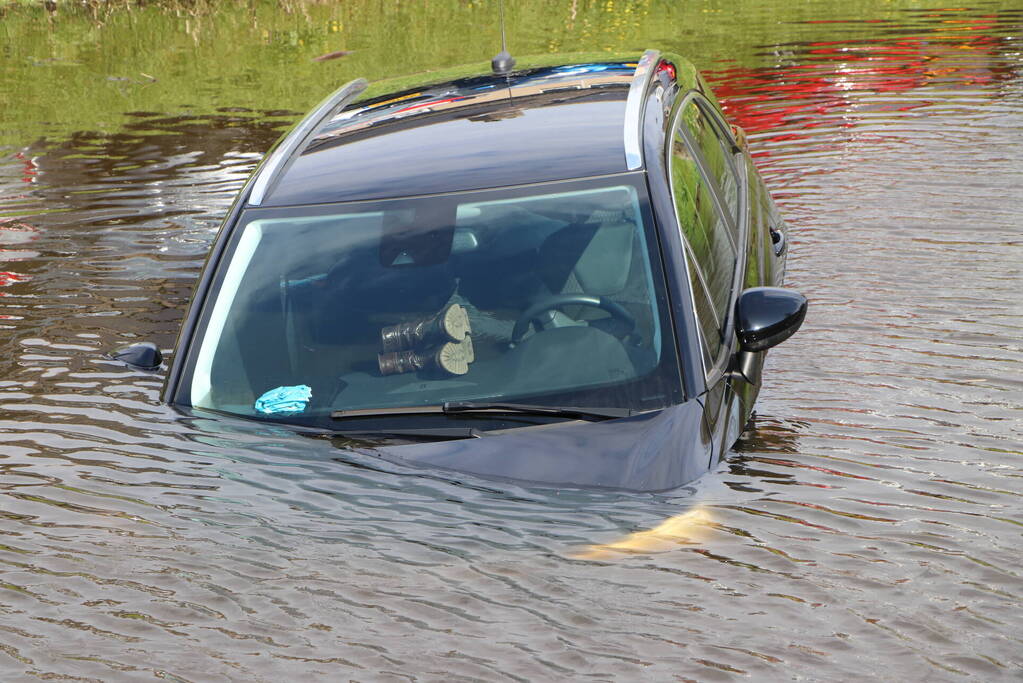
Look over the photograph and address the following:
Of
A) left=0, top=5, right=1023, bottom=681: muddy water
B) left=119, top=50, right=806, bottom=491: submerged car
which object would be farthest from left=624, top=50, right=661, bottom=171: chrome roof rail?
left=0, top=5, right=1023, bottom=681: muddy water

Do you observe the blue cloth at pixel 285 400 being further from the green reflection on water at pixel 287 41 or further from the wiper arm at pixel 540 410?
the green reflection on water at pixel 287 41

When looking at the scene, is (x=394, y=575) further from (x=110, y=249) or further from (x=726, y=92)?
(x=726, y=92)

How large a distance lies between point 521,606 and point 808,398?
249 cm

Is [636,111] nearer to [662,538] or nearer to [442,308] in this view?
[442,308]

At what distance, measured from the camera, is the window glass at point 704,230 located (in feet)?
16.9

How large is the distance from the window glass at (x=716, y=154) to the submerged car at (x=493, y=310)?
82 cm

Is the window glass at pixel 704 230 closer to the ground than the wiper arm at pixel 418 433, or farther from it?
farther from it

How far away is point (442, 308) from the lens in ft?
16.0

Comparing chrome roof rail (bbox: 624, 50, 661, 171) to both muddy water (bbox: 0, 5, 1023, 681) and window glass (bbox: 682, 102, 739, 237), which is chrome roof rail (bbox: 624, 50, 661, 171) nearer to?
window glass (bbox: 682, 102, 739, 237)

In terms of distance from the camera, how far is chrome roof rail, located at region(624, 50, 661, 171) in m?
5.14

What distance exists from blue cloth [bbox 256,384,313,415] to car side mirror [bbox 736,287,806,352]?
1.51 meters

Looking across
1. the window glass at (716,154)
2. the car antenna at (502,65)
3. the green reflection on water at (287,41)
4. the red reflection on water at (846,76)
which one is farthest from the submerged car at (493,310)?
the green reflection on water at (287,41)

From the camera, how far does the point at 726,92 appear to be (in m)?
15.4

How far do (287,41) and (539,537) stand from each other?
61.7ft
